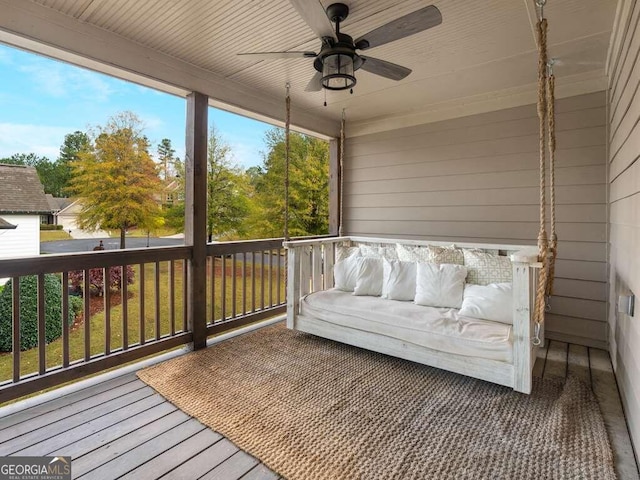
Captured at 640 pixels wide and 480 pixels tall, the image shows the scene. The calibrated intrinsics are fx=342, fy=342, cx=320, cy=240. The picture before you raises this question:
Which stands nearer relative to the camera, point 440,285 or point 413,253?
point 440,285

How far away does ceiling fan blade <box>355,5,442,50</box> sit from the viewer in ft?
5.90

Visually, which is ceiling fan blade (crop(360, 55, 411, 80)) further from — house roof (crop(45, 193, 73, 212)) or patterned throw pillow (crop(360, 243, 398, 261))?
house roof (crop(45, 193, 73, 212))

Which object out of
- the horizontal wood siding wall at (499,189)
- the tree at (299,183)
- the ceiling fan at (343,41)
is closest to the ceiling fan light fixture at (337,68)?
the ceiling fan at (343,41)

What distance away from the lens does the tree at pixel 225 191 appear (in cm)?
428

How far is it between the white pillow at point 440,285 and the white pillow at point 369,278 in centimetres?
41

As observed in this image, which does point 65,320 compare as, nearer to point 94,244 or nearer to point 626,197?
point 94,244

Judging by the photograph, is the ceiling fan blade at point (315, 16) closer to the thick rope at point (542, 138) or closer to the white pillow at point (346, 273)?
the thick rope at point (542, 138)

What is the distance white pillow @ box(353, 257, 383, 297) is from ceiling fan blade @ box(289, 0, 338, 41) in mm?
2037

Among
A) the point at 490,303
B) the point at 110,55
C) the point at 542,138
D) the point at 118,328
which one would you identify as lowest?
the point at 118,328

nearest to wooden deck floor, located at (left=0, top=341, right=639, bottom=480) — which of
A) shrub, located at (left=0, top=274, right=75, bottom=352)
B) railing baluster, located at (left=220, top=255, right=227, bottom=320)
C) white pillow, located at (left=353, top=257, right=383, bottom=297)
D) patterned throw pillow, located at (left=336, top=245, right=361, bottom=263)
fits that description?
shrub, located at (left=0, top=274, right=75, bottom=352)

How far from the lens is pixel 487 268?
117 inches

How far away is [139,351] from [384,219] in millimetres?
3159

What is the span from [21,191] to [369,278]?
283 centimetres

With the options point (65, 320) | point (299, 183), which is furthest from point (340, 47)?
point (299, 183)
